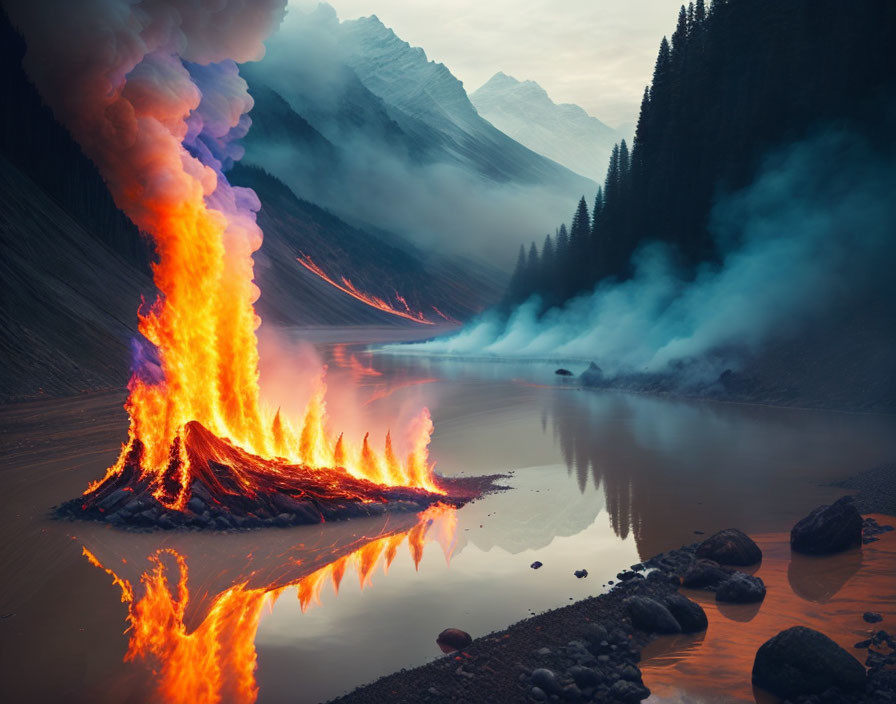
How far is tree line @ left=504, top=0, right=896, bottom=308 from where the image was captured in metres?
57.0

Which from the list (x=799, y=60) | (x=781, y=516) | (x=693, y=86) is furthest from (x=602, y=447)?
(x=693, y=86)

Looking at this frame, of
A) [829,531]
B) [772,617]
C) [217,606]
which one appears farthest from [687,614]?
[217,606]

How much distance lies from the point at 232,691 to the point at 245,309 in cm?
1587

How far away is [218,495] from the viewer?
20.9 metres

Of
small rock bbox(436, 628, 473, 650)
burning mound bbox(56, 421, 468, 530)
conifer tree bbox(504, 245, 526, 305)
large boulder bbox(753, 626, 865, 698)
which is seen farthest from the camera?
conifer tree bbox(504, 245, 526, 305)

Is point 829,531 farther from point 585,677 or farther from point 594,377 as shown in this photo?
point 594,377

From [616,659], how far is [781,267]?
52158mm

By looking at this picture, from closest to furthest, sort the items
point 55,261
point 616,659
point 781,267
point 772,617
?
point 616,659 → point 772,617 → point 781,267 → point 55,261

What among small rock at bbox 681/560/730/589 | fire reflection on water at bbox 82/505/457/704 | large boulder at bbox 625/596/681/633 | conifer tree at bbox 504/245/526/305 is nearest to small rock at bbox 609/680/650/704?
large boulder at bbox 625/596/681/633

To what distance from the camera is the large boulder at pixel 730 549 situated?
1716 centimetres

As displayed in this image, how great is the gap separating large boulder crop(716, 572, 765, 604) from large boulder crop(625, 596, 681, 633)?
1.83m

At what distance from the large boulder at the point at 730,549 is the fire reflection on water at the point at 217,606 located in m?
6.10

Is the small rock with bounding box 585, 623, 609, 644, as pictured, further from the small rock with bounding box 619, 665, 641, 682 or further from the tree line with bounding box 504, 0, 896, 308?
the tree line with bounding box 504, 0, 896, 308

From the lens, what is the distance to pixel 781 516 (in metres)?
21.2
